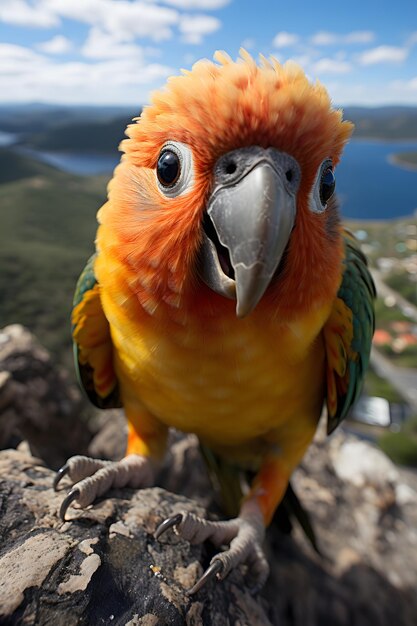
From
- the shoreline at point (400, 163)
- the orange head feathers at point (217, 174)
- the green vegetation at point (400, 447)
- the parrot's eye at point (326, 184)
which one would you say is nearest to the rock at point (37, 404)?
the orange head feathers at point (217, 174)

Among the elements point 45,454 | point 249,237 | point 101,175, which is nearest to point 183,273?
point 249,237

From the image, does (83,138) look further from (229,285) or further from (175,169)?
(229,285)

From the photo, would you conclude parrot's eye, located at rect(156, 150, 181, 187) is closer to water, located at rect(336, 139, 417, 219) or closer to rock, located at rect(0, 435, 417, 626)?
rock, located at rect(0, 435, 417, 626)

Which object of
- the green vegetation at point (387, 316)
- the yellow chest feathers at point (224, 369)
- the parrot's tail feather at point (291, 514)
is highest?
the yellow chest feathers at point (224, 369)

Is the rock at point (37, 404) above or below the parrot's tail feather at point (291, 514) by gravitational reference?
above

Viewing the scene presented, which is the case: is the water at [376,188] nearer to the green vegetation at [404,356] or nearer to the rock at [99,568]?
the green vegetation at [404,356]

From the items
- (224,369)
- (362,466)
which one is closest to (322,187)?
(224,369)

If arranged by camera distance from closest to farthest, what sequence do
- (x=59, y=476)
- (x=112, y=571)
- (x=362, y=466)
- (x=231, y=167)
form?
1. (x=231, y=167)
2. (x=112, y=571)
3. (x=59, y=476)
4. (x=362, y=466)
